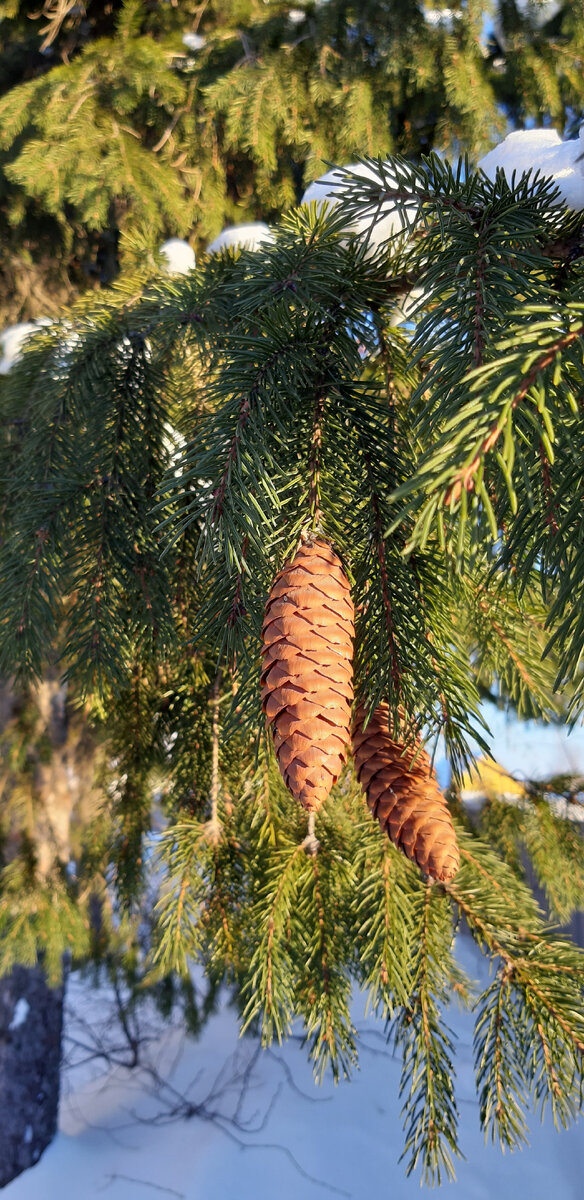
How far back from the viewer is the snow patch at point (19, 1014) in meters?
1.65

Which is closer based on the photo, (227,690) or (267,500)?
(267,500)

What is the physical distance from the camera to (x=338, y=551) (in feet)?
1.31

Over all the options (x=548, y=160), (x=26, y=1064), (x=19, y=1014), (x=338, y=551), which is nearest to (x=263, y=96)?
(x=548, y=160)

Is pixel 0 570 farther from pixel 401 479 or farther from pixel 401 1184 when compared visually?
pixel 401 1184

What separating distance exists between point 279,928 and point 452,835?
23 cm

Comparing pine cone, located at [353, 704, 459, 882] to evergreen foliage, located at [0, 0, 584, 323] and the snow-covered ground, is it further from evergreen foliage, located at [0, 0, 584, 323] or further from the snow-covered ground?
the snow-covered ground

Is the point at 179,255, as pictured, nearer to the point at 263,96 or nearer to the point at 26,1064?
the point at 263,96

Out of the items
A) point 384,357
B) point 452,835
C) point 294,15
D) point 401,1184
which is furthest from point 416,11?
point 401,1184

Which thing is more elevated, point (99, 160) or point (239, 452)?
point (99, 160)

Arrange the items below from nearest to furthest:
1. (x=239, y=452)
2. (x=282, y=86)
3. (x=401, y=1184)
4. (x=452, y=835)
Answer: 1. (x=239, y=452)
2. (x=452, y=835)
3. (x=282, y=86)
4. (x=401, y=1184)

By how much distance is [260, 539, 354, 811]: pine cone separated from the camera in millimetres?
352

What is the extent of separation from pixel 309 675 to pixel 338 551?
0.08 meters

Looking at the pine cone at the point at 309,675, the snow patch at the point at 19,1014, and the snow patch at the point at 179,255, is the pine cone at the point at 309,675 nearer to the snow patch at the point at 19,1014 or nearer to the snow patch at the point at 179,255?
the snow patch at the point at 179,255

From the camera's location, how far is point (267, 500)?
391mm
